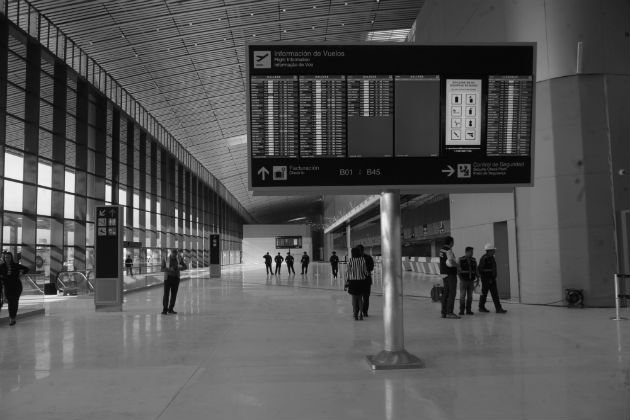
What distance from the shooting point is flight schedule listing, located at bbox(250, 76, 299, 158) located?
6188 millimetres

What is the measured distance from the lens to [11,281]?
426 inches

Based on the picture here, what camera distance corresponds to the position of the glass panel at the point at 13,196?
781 inches

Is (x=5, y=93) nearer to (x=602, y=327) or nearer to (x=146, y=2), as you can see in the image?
(x=146, y=2)

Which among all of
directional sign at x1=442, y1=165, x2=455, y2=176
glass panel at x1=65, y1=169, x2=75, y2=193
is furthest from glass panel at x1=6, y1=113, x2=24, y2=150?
directional sign at x1=442, y1=165, x2=455, y2=176

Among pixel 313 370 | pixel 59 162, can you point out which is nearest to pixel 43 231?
pixel 59 162

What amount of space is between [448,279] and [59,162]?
19.4 metres

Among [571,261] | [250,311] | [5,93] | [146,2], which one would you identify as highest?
[146,2]

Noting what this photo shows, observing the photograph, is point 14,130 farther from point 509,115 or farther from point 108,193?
point 509,115

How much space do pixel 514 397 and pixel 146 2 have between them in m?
21.2

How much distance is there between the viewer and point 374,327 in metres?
9.62

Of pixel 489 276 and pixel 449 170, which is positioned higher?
pixel 449 170

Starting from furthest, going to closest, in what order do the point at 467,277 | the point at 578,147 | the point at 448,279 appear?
the point at 578,147 → the point at 467,277 → the point at 448,279

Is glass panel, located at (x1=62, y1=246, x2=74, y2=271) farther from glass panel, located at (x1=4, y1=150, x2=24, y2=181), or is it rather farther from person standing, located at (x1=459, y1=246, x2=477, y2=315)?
person standing, located at (x1=459, y1=246, x2=477, y2=315)

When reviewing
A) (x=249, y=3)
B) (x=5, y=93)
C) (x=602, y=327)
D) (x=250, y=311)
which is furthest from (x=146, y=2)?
(x=602, y=327)
